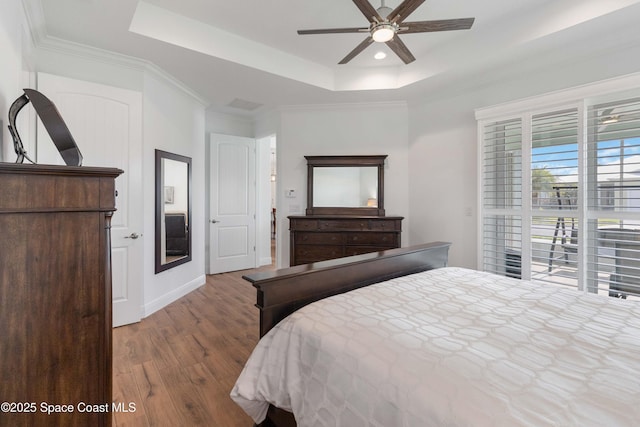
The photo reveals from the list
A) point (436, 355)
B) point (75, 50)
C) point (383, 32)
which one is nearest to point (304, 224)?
point (383, 32)

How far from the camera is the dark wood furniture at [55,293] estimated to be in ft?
3.18

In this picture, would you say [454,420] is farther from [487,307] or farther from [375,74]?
[375,74]

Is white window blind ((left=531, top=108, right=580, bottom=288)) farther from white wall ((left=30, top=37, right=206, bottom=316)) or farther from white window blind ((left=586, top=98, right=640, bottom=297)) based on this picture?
white wall ((left=30, top=37, right=206, bottom=316))

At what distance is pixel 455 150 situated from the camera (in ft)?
12.3

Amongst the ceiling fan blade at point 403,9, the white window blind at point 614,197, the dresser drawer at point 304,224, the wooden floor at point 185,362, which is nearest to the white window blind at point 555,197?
the white window blind at point 614,197

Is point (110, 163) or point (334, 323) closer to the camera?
point (334, 323)

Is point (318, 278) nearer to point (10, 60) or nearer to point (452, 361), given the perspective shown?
point (452, 361)

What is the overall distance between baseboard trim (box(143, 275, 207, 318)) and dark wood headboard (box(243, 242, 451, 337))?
237 cm

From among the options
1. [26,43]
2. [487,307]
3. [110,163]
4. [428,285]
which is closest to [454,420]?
[487,307]

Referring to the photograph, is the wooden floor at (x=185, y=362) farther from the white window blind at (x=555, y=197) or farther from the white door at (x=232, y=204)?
the white window blind at (x=555, y=197)

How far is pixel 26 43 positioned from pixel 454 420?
11.9ft

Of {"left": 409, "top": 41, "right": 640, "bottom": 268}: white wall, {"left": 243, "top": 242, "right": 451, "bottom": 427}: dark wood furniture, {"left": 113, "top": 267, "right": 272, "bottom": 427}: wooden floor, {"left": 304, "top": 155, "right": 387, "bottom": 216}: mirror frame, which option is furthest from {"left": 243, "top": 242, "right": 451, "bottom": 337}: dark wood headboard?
{"left": 304, "top": 155, "right": 387, "bottom": 216}: mirror frame

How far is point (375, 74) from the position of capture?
3.78 metres

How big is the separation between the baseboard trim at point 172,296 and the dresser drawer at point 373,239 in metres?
2.18
